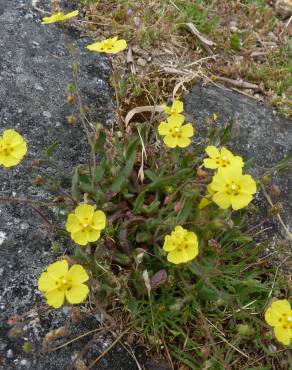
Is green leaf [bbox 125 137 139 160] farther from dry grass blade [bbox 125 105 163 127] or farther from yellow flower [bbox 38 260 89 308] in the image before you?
yellow flower [bbox 38 260 89 308]

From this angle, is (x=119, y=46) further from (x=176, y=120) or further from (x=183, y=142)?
(x=183, y=142)

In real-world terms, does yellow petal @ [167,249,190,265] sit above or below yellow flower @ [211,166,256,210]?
below

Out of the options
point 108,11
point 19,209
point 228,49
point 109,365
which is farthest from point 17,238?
point 228,49

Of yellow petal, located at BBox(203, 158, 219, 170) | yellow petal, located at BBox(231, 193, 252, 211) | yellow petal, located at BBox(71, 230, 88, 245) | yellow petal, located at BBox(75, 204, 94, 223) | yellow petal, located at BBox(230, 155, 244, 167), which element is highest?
yellow petal, located at BBox(230, 155, 244, 167)

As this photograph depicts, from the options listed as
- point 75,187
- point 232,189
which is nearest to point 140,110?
point 75,187

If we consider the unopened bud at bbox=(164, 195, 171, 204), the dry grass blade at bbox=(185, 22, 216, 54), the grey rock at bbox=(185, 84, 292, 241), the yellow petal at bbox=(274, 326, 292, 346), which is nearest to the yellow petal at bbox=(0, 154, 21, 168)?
the unopened bud at bbox=(164, 195, 171, 204)

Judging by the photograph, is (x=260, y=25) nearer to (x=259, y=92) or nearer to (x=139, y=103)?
(x=259, y=92)
